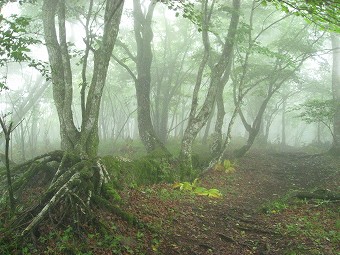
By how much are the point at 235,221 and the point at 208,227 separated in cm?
98

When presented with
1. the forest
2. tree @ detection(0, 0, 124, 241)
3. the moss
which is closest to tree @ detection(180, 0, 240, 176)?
the forest

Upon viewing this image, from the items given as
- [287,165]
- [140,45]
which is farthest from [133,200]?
[287,165]

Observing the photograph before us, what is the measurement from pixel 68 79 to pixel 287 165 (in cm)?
1366

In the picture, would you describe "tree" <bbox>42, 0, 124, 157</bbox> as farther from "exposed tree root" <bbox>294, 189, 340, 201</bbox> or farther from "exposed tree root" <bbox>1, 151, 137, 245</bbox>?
"exposed tree root" <bbox>294, 189, 340, 201</bbox>

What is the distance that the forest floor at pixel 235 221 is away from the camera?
21.2 feet

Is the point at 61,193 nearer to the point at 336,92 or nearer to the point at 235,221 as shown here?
the point at 235,221

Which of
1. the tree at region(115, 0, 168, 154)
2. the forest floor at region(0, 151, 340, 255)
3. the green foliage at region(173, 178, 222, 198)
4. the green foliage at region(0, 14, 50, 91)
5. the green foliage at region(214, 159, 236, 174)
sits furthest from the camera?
the green foliage at region(214, 159, 236, 174)

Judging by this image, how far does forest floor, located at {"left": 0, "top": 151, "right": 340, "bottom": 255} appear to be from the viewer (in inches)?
229

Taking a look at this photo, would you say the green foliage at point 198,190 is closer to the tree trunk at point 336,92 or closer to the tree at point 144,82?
the tree at point 144,82

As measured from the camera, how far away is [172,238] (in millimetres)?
6680

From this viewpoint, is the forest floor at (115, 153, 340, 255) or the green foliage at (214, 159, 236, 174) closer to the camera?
the forest floor at (115, 153, 340, 255)

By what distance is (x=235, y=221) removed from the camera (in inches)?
320

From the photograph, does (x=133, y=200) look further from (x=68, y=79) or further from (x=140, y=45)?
(x=140, y=45)

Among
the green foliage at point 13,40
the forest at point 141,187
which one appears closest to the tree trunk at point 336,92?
the forest at point 141,187
